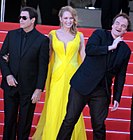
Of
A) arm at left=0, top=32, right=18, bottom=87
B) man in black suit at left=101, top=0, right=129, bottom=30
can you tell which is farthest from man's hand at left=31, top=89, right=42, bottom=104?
man in black suit at left=101, top=0, right=129, bottom=30

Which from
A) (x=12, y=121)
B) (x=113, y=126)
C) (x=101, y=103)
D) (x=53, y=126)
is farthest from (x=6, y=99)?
(x=113, y=126)

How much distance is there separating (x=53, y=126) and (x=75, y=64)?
723 millimetres

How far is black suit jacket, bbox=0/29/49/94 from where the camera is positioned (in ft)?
16.3

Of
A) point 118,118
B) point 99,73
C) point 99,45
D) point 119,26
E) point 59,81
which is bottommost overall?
point 118,118

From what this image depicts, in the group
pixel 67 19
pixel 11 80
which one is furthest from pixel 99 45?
pixel 11 80

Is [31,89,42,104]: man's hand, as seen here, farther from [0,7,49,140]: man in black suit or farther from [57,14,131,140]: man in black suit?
[57,14,131,140]: man in black suit

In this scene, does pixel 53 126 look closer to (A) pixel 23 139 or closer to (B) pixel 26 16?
(A) pixel 23 139

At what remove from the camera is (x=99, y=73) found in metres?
Answer: 4.61

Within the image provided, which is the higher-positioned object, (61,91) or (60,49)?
(60,49)

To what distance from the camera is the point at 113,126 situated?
664cm

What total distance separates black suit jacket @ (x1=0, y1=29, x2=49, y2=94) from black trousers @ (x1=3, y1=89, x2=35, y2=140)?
3.2 inches

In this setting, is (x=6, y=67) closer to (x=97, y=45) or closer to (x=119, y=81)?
(x=97, y=45)

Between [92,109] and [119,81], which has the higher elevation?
[119,81]

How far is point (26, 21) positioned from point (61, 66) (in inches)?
27.1
